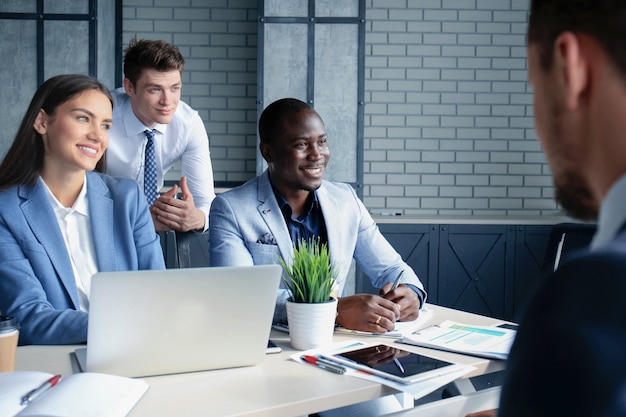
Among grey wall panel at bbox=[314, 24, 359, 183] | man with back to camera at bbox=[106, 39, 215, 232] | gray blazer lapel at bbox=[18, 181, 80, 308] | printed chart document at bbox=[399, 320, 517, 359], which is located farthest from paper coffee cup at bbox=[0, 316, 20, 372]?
grey wall panel at bbox=[314, 24, 359, 183]

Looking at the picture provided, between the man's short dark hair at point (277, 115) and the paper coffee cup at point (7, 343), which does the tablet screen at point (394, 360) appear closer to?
the paper coffee cup at point (7, 343)

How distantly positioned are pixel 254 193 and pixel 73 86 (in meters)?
0.73

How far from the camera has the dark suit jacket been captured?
0.44 meters

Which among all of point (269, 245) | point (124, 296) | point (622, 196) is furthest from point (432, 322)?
point (622, 196)

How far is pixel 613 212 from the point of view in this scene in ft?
1.75

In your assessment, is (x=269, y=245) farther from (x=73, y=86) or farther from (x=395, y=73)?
(x=395, y=73)

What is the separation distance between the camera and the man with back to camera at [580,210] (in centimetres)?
45

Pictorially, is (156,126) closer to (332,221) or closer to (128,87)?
(128,87)

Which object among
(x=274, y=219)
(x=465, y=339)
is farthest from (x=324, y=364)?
(x=274, y=219)

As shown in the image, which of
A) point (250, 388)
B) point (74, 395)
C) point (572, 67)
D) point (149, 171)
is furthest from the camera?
point (149, 171)

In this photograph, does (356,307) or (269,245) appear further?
(269,245)

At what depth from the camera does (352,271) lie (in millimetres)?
5203

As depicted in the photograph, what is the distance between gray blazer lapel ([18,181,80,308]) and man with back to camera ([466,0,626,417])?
1.73m

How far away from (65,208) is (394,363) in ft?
3.99
